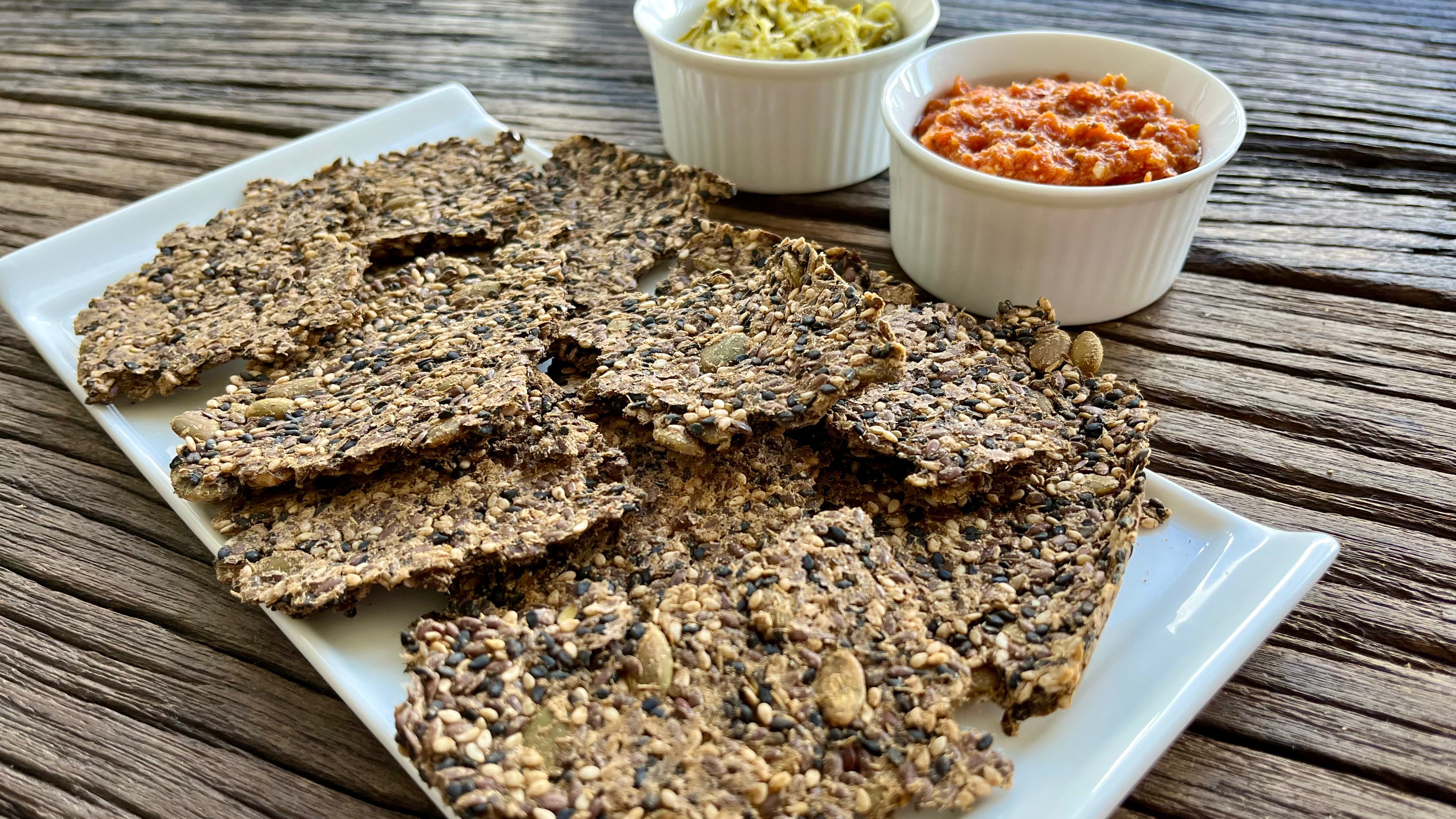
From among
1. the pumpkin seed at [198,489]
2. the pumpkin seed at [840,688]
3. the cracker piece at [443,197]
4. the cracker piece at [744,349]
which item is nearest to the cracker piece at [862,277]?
the cracker piece at [744,349]

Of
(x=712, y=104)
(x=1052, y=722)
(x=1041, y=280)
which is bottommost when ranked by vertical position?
(x=1052, y=722)

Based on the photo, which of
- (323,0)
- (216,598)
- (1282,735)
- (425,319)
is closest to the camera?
(1282,735)

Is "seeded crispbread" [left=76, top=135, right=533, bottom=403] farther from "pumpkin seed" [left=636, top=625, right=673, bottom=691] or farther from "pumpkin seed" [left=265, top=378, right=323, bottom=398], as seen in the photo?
"pumpkin seed" [left=636, top=625, right=673, bottom=691]

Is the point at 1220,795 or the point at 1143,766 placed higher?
the point at 1143,766

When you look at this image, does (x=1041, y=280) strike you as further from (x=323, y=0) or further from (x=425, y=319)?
(x=323, y=0)

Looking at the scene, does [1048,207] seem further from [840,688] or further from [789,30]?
[840,688]

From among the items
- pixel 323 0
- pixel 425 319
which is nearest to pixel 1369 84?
pixel 425 319
